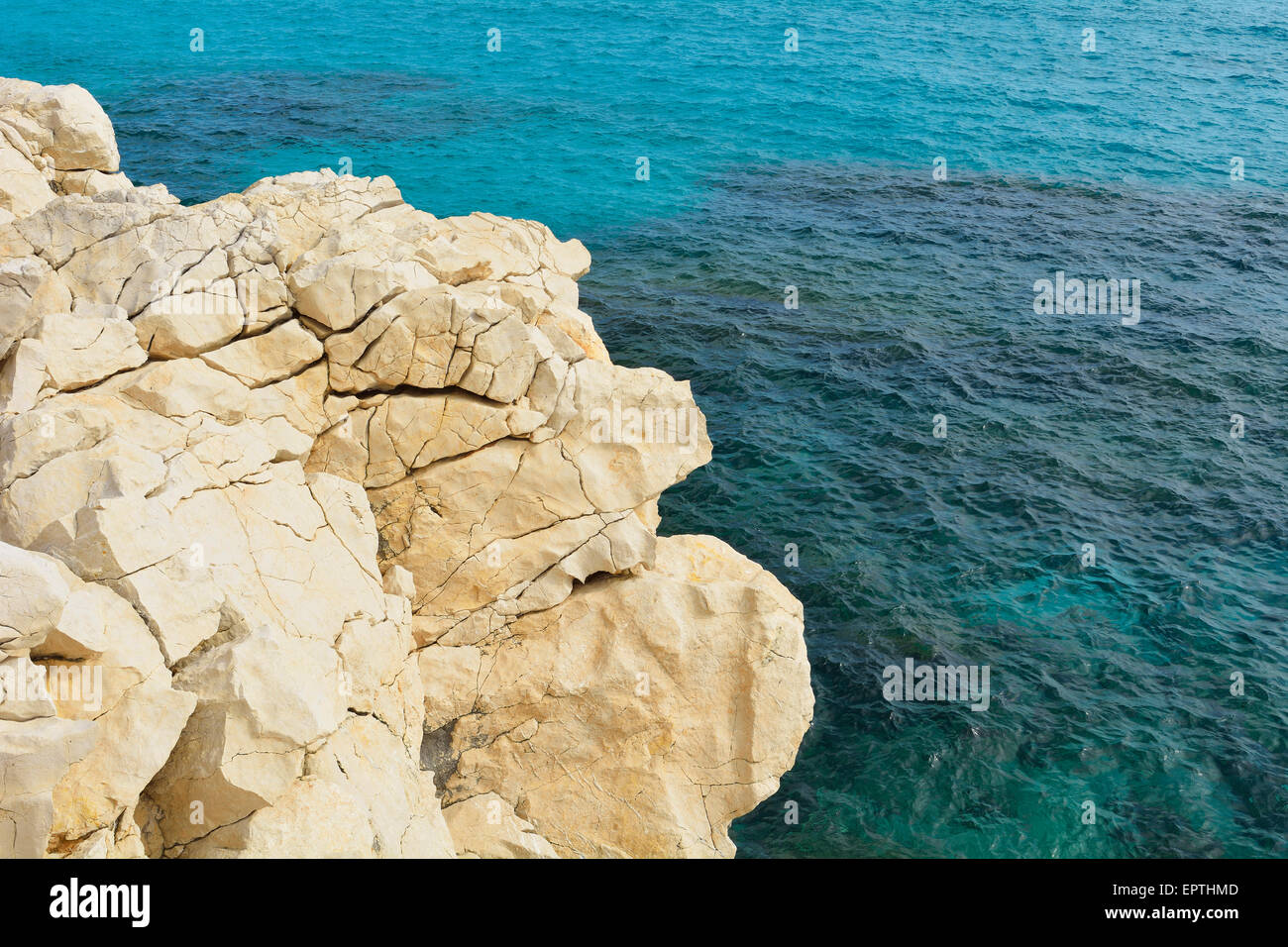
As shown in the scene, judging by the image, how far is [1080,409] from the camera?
24.6m

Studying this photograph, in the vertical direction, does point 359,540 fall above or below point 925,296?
below

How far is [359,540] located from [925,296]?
22129 millimetres

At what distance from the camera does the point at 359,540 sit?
11336 millimetres

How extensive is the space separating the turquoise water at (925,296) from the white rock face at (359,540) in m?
3.48

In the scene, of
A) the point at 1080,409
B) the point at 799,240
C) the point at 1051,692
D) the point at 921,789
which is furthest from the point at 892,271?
the point at 921,789

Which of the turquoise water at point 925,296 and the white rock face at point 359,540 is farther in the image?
the turquoise water at point 925,296

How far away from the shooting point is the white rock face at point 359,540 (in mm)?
8555

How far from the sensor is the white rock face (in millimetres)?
8555

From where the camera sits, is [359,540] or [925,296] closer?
[359,540]

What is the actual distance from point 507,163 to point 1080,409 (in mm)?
23804

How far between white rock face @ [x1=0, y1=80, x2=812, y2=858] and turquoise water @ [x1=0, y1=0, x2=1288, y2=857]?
3.48 m

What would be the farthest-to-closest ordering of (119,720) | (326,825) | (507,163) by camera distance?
(507,163) → (326,825) → (119,720)
